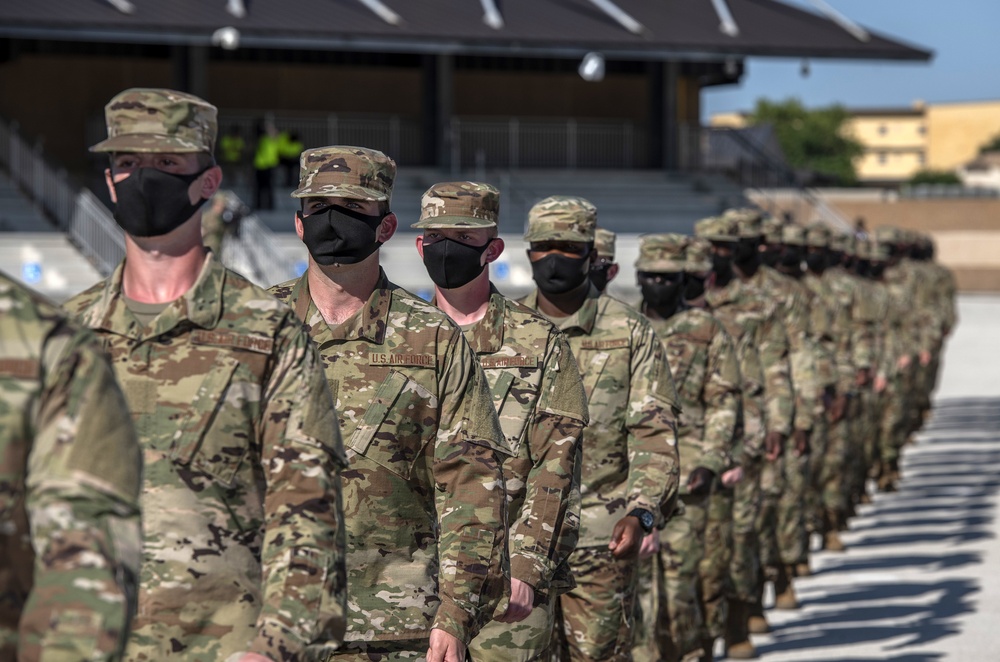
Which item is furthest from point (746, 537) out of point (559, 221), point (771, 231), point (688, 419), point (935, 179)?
point (935, 179)

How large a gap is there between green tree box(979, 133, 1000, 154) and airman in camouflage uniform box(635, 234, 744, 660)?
141637 mm

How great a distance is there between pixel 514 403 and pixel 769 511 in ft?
19.6

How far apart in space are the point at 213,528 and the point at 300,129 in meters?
31.3

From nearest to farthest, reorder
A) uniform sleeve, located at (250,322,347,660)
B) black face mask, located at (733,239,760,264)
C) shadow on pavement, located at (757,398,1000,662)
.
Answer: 1. uniform sleeve, located at (250,322,347,660)
2. shadow on pavement, located at (757,398,1000,662)
3. black face mask, located at (733,239,760,264)

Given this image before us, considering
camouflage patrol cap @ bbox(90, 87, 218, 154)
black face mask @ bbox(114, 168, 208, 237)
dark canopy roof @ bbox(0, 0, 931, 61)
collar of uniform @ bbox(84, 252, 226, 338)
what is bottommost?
collar of uniform @ bbox(84, 252, 226, 338)

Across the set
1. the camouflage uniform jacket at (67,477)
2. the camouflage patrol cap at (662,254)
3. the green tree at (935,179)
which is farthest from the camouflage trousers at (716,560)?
the green tree at (935,179)

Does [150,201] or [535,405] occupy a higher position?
[150,201]

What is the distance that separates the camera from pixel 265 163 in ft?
97.9

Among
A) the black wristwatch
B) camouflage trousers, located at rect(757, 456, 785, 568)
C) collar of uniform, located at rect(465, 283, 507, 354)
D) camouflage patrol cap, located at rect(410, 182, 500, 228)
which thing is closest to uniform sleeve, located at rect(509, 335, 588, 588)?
collar of uniform, located at rect(465, 283, 507, 354)

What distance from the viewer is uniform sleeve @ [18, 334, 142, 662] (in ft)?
9.47

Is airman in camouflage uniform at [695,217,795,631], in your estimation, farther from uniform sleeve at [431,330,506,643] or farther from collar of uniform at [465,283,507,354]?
uniform sleeve at [431,330,506,643]

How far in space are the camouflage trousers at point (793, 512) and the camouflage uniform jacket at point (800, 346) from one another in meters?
0.27

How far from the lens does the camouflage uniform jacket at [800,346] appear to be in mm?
13859

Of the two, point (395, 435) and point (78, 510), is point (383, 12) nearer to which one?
point (395, 435)
